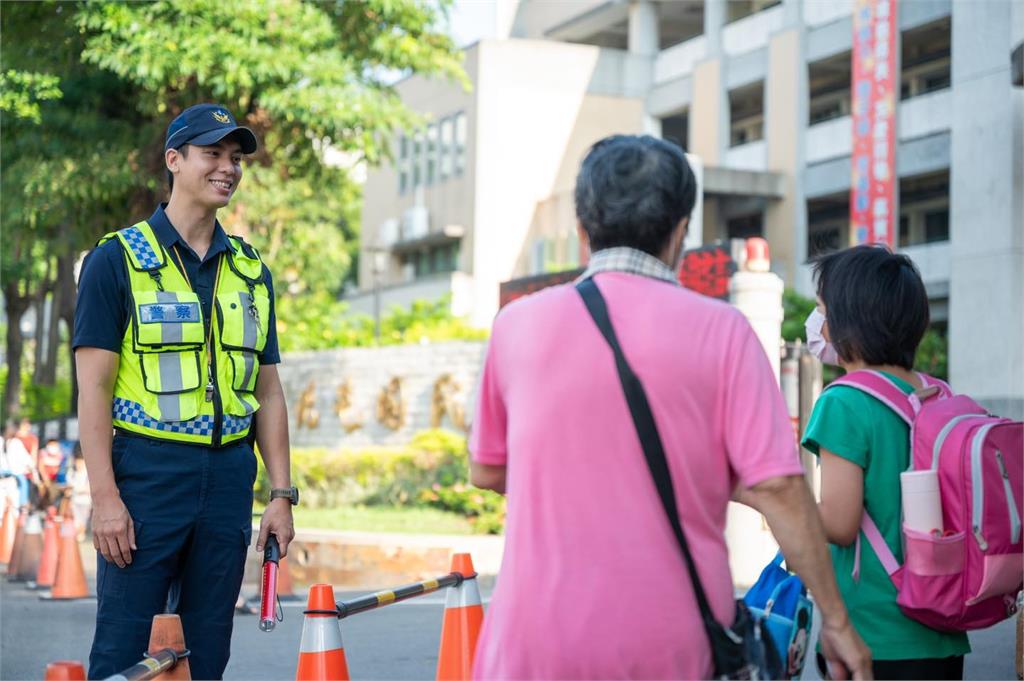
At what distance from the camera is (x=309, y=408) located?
2602 cm

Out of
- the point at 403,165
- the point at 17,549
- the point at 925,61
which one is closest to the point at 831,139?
the point at 925,61

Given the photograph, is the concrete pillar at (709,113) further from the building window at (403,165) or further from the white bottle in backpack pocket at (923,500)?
the white bottle in backpack pocket at (923,500)

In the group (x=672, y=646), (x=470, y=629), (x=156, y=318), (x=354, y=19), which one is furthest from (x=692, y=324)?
(x=354, y=19)

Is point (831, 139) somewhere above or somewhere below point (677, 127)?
below

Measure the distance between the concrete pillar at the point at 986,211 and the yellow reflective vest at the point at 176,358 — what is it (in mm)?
24711

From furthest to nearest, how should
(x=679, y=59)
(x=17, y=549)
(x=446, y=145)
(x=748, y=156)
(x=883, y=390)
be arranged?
(x=446, y=145) → (x=679, y=59) → (x=748, y=156) → (x=17, y=549) → (x=883, y=390)

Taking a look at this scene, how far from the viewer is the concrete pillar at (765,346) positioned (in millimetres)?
12570

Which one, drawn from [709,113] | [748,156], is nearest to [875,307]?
[748,156]

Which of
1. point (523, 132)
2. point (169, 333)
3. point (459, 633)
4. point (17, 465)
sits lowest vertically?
point (17, 465)

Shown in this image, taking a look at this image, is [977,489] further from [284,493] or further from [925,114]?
[925,114]

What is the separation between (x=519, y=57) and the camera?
130 feet

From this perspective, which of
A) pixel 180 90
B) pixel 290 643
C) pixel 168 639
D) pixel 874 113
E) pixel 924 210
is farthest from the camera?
Answer: pixel 924 210

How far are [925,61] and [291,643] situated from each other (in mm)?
27429

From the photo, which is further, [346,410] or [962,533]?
[346,410]
